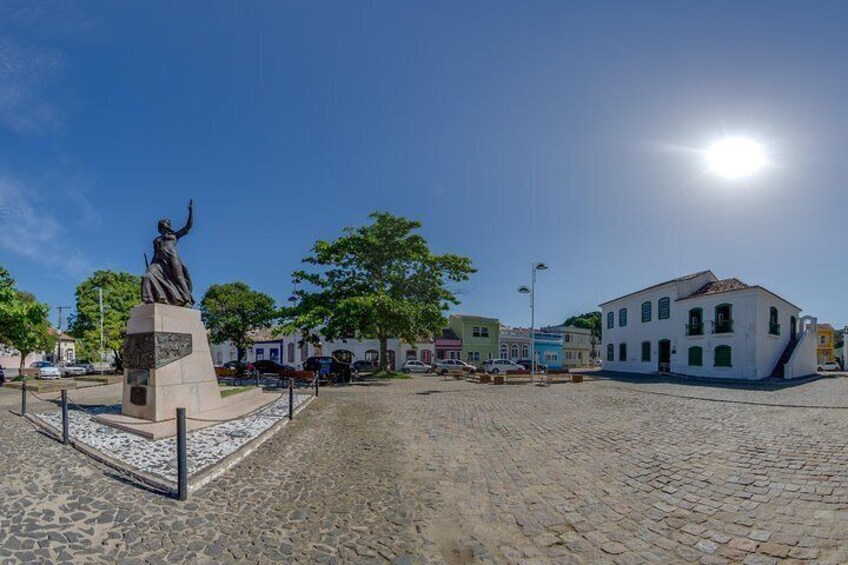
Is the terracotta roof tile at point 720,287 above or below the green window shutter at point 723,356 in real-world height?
above

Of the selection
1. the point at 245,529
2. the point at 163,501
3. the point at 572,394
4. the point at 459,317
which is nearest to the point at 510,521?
the point at 245,529

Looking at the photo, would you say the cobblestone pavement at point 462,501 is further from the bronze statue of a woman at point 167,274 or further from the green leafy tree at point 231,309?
the green leafy tree at point 231,309

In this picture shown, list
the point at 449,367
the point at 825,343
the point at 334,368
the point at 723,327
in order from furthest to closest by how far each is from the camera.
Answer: the point at 825,343 → the point at 449,367 → the point at 723,327 → the point at 334,368

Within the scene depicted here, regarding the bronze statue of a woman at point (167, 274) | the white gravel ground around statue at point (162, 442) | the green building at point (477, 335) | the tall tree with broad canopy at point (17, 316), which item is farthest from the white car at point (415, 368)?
the bronze statue of a woman at point (167, 274)

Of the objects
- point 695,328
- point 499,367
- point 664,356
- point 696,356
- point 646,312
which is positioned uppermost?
point 646,312

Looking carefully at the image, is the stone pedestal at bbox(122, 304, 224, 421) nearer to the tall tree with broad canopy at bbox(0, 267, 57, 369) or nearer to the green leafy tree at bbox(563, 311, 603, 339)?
the tall tree with broad canopy at bbox(0, 267, 57, 369)

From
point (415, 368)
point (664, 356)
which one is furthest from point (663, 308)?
point (415, 368)

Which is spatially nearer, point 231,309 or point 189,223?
point 189,223

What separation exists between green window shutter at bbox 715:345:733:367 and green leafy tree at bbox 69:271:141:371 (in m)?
43.0

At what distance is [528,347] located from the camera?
47531 millimetres

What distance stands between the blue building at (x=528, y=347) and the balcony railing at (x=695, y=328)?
58.4 feet

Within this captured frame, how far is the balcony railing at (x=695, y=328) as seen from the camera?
1129 inches

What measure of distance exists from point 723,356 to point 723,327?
1965 millimetres

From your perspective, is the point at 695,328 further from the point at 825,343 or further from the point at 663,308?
the point at 825,343
